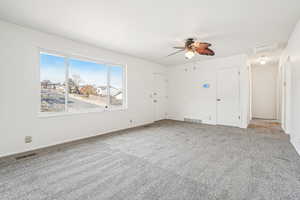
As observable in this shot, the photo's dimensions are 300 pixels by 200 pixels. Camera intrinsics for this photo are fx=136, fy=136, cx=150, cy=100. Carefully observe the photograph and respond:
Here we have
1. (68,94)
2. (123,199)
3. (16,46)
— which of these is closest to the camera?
(123,199)

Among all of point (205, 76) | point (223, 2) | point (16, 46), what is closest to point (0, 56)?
point (16, 46)

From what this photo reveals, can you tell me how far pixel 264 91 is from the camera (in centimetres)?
657

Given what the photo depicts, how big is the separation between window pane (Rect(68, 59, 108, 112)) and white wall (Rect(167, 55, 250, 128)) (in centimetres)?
343

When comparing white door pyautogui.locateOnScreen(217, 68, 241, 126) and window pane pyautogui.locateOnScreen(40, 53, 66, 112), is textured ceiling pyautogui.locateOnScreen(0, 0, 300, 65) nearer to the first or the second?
window pane pyautogui.locateOnScreen(40, 53, 66, 112)

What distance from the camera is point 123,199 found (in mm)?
1500

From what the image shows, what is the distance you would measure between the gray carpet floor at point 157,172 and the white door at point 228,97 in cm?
179

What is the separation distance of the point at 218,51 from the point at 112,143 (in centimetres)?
427

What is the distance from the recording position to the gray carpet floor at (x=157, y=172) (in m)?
1.58

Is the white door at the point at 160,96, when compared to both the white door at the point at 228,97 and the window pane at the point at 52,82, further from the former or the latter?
the window pane at the point at 52,82

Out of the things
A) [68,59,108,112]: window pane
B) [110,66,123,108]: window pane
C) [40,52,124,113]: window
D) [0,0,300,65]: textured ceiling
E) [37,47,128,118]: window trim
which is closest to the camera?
[0,0,300,65]: textured ceiling

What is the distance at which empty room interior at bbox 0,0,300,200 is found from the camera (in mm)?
1771

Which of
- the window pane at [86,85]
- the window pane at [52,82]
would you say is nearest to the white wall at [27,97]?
the window pane at [52,82]

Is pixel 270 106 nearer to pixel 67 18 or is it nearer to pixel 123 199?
pixel 123 199

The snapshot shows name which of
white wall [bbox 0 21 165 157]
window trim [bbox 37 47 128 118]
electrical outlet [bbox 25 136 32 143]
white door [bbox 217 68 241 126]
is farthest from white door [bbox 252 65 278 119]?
electrical outlet [bbox 25 136 32 143]
